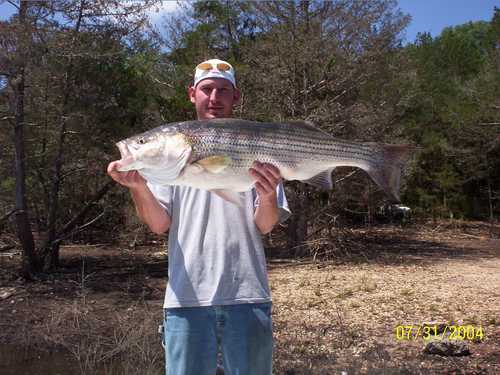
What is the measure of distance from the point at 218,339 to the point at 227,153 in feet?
3.54

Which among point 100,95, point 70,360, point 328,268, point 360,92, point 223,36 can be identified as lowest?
point 70,360

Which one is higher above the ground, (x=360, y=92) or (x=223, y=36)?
(x=223, y=36)

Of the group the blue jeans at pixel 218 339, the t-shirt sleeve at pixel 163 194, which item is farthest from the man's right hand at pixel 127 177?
the blue jeans at pixel 218 339

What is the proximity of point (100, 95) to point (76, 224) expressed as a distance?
12.0 ft

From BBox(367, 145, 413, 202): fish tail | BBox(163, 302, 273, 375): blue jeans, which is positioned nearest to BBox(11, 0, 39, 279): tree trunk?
BBox(367, 145, 413, 202): fish tail

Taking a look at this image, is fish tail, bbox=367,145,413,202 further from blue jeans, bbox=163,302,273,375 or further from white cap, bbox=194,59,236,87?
blue jeans, bbox=163,302,273,375

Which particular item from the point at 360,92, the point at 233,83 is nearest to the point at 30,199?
the point at 360,92

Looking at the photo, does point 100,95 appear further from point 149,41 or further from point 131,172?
point 131,172

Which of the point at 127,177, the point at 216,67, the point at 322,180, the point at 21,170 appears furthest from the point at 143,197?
A: the point at 21,170

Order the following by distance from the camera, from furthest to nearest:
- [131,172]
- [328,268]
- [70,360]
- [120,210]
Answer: [120,210] → [328,268] → [70,360] → [131,172]

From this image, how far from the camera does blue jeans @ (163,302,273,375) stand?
9.01 ft

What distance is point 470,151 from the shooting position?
77.2 feet

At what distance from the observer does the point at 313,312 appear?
28.1 ft

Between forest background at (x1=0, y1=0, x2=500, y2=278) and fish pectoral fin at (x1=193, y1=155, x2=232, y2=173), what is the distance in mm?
8151
